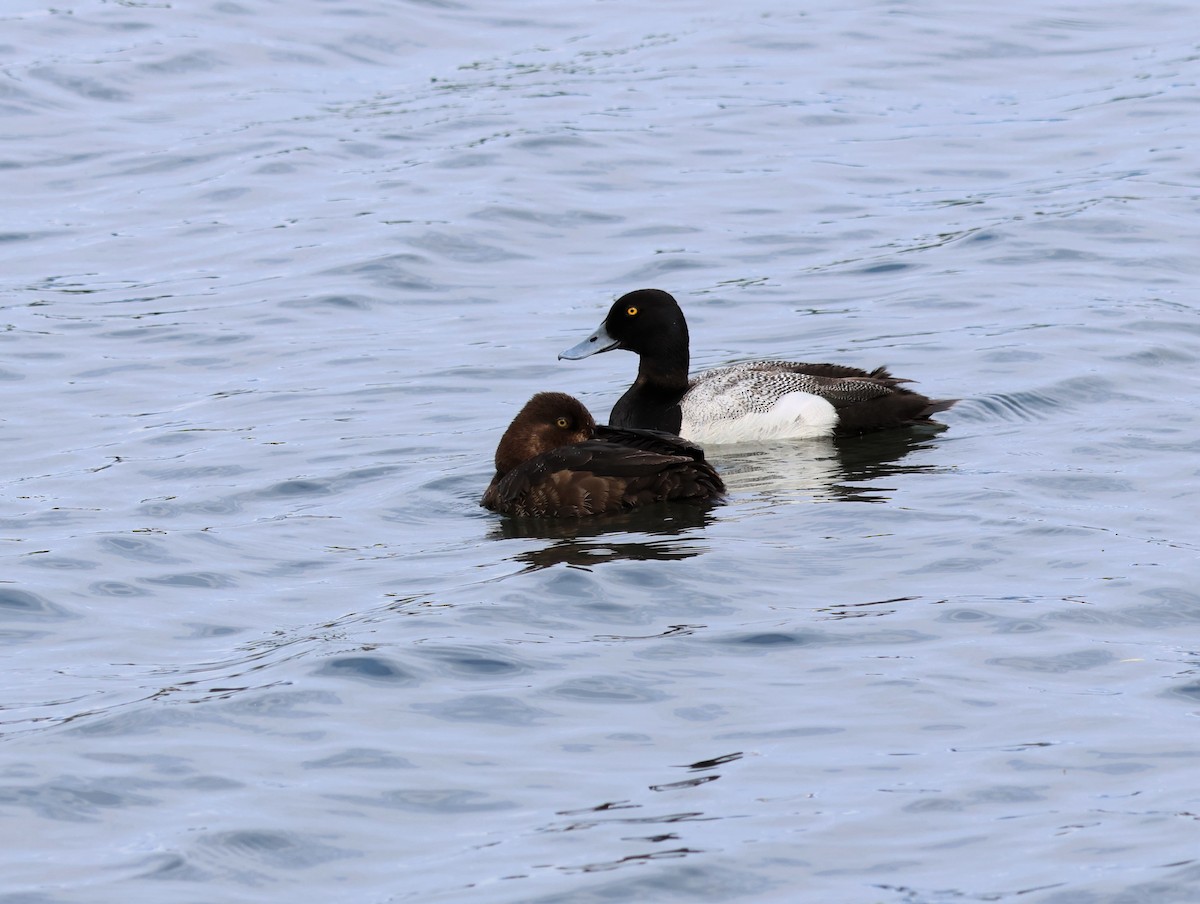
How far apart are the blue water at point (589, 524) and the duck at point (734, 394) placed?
26cm

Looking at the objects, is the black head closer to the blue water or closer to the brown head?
the blue water

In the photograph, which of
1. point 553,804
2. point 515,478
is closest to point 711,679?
point 553,804

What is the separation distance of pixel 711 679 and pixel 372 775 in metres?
1.47

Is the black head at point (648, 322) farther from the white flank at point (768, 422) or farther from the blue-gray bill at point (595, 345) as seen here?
the white flank at point (768, 422)

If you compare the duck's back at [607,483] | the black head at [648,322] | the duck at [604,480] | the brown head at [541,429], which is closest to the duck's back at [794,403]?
the black head at [648,322]

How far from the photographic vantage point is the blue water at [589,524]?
6348 millimetres

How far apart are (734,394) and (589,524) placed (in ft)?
8.35

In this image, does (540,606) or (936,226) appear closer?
(540,606)

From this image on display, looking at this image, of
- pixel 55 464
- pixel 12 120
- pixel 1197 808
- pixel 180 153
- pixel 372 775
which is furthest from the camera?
pixel 12 120

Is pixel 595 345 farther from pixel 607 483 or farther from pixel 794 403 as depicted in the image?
pixel 607 483

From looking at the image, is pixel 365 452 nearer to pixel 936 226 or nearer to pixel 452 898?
pixel 452 898

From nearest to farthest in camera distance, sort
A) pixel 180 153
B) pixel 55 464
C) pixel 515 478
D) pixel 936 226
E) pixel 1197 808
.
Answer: pixel 1197 808 < pixel 515 478 < pixel 55 464 < pixel 936 226 < pixel 180 153

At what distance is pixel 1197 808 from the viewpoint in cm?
626

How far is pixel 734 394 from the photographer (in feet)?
41.1
